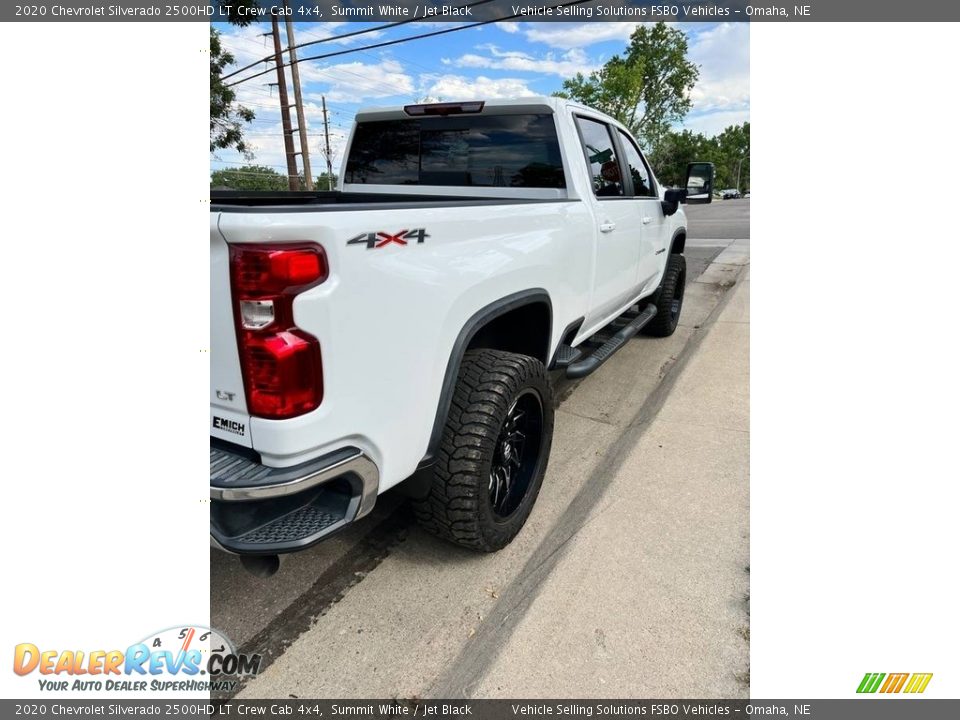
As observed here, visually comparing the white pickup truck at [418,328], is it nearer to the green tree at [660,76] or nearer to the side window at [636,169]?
the side window at [636,169]

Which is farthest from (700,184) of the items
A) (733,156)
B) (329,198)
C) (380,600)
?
(733,156)

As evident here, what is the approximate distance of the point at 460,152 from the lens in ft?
11.7

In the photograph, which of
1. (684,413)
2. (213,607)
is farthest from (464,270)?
(684,413)

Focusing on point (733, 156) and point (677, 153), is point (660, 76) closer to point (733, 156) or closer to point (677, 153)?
point (677, 153)

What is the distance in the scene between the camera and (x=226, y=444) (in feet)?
5.86

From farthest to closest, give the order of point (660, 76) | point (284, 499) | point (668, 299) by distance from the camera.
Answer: point (660, 76)
point (668, 299)
point (284, 499)

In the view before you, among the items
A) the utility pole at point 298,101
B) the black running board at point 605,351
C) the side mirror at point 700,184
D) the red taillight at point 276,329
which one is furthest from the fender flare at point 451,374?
the utility pole at point 298,101

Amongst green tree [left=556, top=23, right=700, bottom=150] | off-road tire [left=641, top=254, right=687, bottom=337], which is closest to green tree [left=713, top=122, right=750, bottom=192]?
green tree [left=556, top=23, right=700, bottom=150]

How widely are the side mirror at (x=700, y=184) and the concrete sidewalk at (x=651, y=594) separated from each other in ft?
8.33

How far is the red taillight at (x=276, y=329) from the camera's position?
1538 millimetres

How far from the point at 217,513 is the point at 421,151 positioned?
9.04 feet

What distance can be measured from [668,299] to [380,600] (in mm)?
4263

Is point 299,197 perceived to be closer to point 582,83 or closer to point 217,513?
point 217,513

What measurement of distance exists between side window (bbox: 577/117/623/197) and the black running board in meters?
1.02
